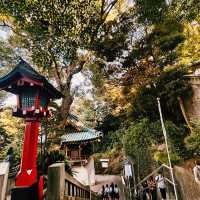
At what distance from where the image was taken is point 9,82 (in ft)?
24.6

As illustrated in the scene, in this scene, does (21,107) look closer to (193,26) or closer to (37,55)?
(37,55)

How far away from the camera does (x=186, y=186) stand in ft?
22.3

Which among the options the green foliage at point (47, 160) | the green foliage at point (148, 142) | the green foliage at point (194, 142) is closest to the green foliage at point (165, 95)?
the green foliage at point (148, 142)

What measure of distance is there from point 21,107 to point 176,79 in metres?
12.9

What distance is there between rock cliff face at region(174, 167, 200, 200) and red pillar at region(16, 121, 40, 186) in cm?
417

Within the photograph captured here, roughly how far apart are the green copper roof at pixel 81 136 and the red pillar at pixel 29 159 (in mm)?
19538

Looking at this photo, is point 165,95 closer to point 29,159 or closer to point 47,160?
point 47,160

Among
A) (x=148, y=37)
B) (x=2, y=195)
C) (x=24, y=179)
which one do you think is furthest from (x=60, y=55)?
(x=2, y=195)

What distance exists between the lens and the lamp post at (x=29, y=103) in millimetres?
6371

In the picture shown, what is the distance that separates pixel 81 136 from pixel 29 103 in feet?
69.4

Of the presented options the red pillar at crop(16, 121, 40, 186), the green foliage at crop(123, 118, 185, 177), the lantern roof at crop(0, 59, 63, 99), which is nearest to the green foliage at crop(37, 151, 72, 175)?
the red pillar at crop(16, 121, 40, 186)

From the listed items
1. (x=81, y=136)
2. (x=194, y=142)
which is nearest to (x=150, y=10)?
(x=194, y=142)

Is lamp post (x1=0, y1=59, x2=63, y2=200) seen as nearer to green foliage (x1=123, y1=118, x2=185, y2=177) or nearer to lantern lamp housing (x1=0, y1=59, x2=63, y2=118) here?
lantern lamp housing (x1=0, y1=59, x2=63, y2=118)

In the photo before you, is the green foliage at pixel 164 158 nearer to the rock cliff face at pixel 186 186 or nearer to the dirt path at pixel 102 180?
the dirt path at pixel 102 180
